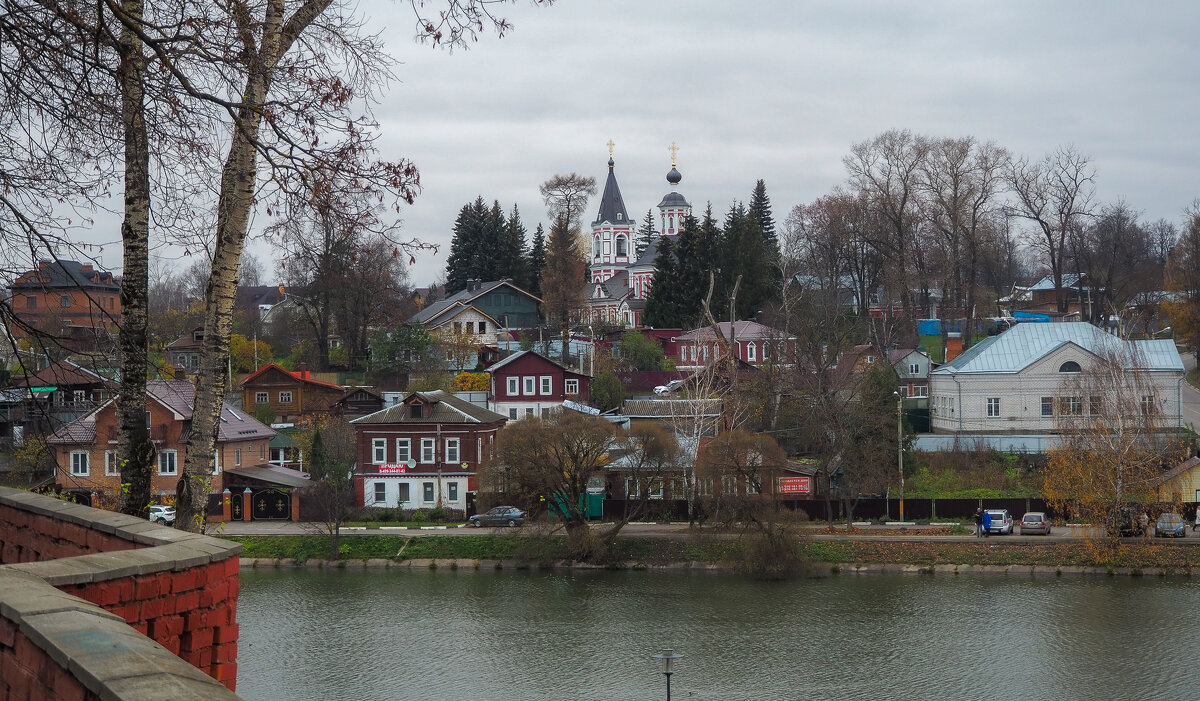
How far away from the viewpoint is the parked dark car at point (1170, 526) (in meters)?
31.1

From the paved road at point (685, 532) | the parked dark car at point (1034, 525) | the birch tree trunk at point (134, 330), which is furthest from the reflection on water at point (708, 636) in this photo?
the birch tree trunk at point (134, 330)

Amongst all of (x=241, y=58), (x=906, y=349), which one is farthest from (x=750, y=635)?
(x=906, y=349)

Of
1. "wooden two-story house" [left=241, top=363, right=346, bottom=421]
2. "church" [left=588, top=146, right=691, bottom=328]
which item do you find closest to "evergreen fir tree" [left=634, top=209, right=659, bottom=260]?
"church" [left=588, top=146, right=691, bottom=328]

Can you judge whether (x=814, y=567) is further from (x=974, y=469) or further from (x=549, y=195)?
(x=549, y=195)

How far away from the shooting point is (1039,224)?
56.3 metres

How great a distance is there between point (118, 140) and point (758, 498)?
24.9 m

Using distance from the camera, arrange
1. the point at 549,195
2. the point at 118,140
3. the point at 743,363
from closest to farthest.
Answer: the point at 118,140 → the point at 743,363 → the point at 549,195

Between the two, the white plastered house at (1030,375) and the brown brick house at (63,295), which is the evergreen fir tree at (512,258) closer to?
the white plastered house at (1030,375)

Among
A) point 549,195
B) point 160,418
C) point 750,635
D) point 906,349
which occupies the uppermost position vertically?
point 549,195

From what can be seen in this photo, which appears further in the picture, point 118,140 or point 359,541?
point 359,541

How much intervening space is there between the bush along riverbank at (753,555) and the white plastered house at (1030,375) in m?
10.8

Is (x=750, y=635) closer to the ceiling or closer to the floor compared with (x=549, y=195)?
closer to the floor

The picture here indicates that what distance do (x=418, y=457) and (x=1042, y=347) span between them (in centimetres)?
2347

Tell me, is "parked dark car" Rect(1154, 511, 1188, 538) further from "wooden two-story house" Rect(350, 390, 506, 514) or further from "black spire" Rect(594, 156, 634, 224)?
"black spire" Rect(594, 156, 634, 224)
